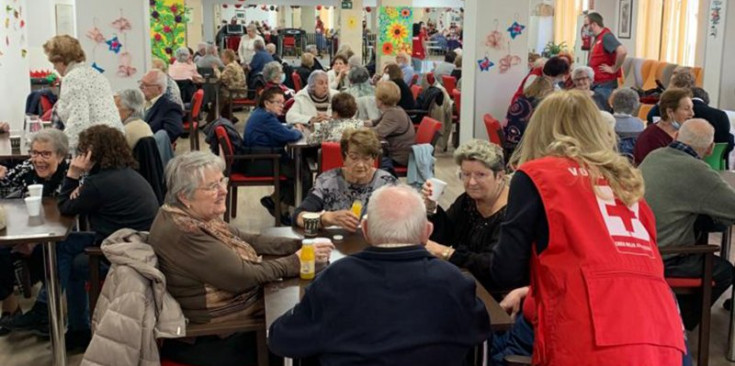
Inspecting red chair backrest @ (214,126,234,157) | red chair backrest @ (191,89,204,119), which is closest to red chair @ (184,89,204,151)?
red chair backrest @ (191,89,204,119)

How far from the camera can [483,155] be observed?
121 inches

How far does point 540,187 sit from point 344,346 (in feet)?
2.19

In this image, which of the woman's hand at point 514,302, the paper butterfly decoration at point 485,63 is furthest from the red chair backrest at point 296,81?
the woman's hand at point 514,302

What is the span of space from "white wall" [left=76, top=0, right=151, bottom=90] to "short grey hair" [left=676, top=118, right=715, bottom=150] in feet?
17.3

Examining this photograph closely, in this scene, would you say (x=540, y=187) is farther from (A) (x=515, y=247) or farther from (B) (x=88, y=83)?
(B) (x=88, y=83)

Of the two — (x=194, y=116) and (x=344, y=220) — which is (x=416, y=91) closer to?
(x=194, y=116)

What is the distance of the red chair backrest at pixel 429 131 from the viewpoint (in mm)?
5915

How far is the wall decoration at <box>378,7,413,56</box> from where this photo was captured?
14016mm

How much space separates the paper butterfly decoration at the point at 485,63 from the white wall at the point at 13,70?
15.3ft

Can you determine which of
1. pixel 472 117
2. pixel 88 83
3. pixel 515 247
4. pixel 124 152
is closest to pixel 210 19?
pixel 472 117

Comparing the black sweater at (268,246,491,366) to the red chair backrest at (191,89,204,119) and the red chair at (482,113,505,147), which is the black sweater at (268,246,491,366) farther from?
the red chair backrest at (191,89,204,119)

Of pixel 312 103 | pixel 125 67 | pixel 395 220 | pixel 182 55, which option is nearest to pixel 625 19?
pixel 182 55

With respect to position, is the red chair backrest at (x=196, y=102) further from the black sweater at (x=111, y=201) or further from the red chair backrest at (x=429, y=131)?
the black sweater at (x=111, y=201)

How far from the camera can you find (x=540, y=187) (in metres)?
2.05
